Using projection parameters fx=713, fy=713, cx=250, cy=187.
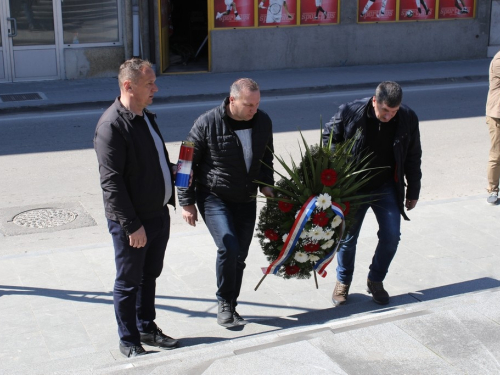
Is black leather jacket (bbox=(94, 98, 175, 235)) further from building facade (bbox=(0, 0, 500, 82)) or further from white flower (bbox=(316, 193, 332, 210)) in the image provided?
building facade (bbox=(0, 0, 500, 82))

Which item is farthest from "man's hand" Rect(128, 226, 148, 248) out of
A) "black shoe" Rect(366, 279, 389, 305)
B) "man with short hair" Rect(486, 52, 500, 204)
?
"man with short hair" Rect(486, 52, 500, 204)

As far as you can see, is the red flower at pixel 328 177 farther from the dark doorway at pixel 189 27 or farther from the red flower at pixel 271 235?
the dark doorway at pixel 189 27

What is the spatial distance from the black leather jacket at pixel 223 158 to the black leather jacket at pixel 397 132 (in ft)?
1.85

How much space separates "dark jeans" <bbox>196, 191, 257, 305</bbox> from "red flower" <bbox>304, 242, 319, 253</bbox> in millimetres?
476

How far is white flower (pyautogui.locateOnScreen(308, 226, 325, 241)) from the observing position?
4.82m

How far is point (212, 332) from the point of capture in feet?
16.8

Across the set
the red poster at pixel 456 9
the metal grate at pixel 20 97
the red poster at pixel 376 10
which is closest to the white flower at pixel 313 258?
the metal grate at pixel 20 97

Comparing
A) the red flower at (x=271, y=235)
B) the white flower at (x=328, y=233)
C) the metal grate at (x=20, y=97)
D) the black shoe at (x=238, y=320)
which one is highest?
the white flower at (x=328, y=233)

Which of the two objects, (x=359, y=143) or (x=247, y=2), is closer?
(x=359, y=143)

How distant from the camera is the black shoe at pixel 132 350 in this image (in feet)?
14.9

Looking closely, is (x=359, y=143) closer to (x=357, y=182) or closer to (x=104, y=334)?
(x=357, y=182)

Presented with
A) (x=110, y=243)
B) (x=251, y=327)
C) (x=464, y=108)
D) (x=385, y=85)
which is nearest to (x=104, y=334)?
(x=251, y=327)

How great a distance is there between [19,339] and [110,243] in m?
2.00

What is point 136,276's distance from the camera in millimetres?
4504
